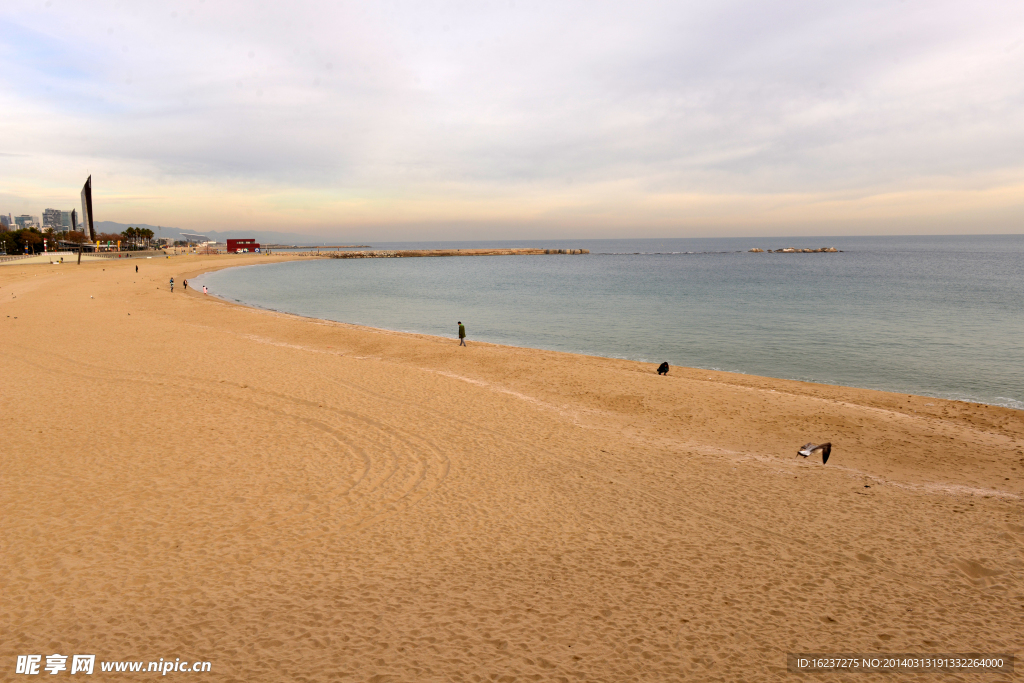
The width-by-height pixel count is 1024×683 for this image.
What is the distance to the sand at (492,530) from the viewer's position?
18.3 feet

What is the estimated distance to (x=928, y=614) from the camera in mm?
6223

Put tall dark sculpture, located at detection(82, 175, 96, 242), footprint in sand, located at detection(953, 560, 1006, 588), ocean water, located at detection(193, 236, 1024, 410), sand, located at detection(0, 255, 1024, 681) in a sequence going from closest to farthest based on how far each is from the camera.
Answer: sand, located at detection(0, 255, 1024, 681) < footprint in sand, located at detection(953, 560, 1006, 588) < ocean water, located at detection(193, 236, 1024, 410) < tall dark sculpture, located at detection(82, 175, 96, 242)

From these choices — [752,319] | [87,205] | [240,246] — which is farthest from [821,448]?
[87,205]

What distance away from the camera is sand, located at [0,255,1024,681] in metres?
5.58

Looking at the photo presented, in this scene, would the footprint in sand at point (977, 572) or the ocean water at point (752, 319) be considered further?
the ocean water at point (752, 319)

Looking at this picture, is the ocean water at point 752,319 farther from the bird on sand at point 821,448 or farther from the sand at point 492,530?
the bird on sand at point 821,448

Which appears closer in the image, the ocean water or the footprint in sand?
the footprint in sand

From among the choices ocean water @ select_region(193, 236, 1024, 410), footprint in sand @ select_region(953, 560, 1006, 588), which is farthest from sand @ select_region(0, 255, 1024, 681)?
ocean water @ select_region(193, 236, 1024, 410)

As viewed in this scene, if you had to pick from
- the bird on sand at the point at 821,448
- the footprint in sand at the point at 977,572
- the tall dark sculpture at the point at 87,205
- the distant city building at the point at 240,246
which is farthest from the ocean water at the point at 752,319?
the tall dark sculpture at the point at 87,205

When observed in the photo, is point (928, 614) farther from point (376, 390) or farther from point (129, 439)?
point (129, 439)

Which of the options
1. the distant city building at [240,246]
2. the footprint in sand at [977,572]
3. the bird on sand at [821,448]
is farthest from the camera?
the distant city building at [240,246]

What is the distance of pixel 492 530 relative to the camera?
7977mm

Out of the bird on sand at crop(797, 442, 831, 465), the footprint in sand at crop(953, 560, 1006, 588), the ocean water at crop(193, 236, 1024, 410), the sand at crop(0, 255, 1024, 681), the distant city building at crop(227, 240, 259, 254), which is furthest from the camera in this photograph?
the distant city building at crop(227, 240, 259, 254)

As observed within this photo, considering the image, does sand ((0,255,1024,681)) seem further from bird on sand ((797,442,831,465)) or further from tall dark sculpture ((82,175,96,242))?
tall dark sculpture ((82,175,96,242))
